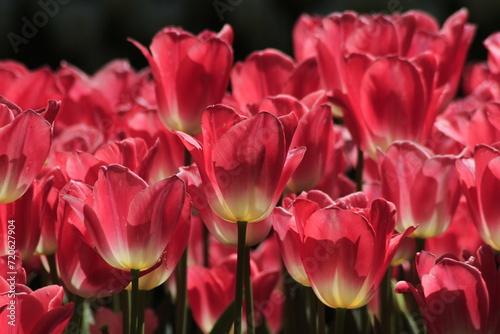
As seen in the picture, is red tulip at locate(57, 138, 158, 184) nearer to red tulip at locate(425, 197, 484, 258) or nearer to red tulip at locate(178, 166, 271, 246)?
red tulip at locate(178, 166, 271, 246)

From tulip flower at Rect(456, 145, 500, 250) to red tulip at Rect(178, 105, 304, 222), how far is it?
145 mm

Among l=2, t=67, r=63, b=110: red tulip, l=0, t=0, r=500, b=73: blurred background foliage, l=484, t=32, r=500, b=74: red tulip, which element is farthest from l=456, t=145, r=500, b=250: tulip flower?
l=0, t=0, r=500, b=73: blurred background foliage

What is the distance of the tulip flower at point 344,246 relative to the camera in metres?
0.62

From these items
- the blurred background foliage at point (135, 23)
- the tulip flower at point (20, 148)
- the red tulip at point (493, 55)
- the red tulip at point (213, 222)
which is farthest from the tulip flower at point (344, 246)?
the blurred background foliage at point (135, 23)

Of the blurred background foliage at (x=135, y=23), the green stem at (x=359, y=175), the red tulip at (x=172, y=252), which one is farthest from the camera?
the blurred background foliage at (x=135, y=23)

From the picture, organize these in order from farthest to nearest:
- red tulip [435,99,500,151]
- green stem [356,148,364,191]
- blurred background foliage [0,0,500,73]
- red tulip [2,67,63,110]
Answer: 1. blurred background foliage [0,0,500,73]
2. red tulip [2,67,63,110]
3. green stem [356,148,364,191]
4. red tulip [435,99,500,151]

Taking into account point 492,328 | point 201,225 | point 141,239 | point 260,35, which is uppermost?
point 141,239

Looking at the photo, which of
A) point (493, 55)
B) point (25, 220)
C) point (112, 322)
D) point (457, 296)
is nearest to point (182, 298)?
point (112, 322)

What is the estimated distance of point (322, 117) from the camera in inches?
31.4

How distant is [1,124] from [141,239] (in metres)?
0.15

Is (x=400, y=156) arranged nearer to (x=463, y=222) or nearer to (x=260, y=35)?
(x=463, y=222)

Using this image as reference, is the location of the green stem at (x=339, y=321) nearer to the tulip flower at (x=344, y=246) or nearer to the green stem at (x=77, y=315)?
the tulip flower at (x=344, y=246)

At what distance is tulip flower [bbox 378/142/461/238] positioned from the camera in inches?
29.7

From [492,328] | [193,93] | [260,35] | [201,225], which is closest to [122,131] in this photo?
[193,93]
